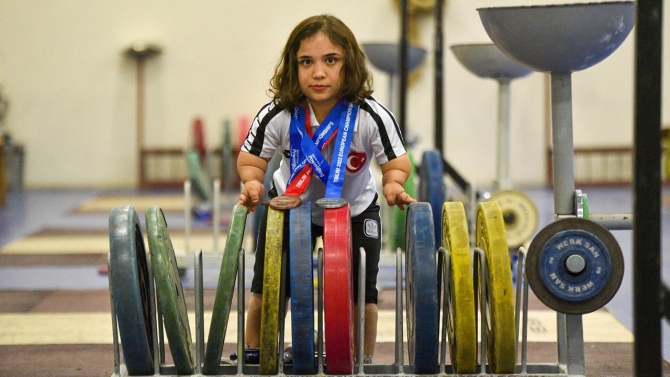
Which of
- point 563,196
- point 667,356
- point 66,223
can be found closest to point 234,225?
point 563,196

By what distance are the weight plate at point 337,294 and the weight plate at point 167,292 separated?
16.6 inches

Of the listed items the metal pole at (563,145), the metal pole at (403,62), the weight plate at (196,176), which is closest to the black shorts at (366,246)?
the metal pole at (563,145)

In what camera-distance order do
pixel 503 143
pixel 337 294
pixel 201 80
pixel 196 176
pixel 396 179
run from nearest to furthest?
pixel 337 294, pixel 396 179, pixel 503 143, pixel 196 176, pixel 201 80

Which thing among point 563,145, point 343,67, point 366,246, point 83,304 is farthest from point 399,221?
point 563,145

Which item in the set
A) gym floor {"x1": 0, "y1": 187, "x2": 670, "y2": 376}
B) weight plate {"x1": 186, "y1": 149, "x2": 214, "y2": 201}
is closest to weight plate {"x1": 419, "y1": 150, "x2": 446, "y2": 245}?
gym floor {"x1": 0, "y1": 187, "x2": 670, "y2": 376}

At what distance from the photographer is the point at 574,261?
7.75ft

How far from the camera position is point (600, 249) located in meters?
2.37

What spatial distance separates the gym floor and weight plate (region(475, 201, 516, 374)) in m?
0.74

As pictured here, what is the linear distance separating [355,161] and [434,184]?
56.5 inches

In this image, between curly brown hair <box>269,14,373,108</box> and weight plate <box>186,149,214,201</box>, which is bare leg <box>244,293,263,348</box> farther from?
weight plate <box>186,149,214,201</box>

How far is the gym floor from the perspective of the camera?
3525 mm

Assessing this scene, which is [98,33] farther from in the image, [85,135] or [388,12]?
[388,12]

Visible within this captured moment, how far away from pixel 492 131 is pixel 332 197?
302 inches

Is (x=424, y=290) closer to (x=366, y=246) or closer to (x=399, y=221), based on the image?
(x=366, y=246)
